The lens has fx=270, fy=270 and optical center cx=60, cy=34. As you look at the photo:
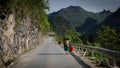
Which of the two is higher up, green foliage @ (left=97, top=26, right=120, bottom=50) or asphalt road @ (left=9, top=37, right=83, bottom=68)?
green foliage @ (left=97, top=26, right=120, bottom=50)

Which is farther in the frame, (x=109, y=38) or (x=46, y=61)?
(x=109, y=38)

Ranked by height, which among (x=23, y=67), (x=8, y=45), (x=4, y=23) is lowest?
(x=23, y=67)

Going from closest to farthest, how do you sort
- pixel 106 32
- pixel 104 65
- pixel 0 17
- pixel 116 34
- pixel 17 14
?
pixel 104 65 < pixel 0 17 < pixel 17 14 < pixel 116 34 < pixel 106 32

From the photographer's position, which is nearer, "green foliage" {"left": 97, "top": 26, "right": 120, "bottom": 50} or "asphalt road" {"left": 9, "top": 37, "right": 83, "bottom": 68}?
"asphalt road" {"left": 9, "top": 37, "right": 83, "bottom": 68}

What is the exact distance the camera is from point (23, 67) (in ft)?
49.2

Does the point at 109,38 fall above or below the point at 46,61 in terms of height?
above

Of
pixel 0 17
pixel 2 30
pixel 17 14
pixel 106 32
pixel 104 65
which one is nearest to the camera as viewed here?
pixel 104 65

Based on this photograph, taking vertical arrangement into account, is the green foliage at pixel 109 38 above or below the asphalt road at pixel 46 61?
above

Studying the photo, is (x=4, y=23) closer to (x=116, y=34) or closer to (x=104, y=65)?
(x=104, y=65)

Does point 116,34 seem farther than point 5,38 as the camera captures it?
Yes

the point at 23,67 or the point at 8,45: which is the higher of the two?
the point at 8,45

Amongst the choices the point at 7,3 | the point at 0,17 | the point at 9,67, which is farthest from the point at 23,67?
the point at 7,3

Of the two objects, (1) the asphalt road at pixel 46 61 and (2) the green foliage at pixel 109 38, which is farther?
(2) the green foliage at pixel 109 38

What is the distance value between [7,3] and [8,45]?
3172 millimetres
